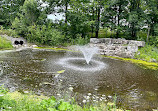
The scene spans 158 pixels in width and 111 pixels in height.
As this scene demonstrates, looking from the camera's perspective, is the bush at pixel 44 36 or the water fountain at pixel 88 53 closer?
the water fountain at pixel 88 53

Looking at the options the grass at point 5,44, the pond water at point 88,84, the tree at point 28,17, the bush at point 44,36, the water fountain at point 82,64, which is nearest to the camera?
the pond water at point 88,84

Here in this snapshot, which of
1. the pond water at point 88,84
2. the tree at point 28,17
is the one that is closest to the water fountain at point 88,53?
the pond water at point 88,84

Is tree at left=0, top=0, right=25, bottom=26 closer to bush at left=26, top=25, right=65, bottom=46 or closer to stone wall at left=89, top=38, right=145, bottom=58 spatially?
bush at left=26, top=25, right=65, bottom=46

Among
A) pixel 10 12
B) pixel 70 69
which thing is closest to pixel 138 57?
pixel 70 69

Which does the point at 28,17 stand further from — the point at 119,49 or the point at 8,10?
the point at 119,49

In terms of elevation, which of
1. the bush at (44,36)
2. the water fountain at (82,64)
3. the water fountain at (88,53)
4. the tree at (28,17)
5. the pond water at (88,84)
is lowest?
the pond water at (88,84)

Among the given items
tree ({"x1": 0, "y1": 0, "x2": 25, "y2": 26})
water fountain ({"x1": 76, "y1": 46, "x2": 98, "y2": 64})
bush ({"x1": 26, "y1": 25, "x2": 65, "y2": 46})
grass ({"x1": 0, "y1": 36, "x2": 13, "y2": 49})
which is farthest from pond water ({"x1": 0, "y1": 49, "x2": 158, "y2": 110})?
tree ({"x1": 0, "y1": 0, "x2": 25, "y2": 26})

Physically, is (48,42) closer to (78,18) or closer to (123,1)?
(78,18)

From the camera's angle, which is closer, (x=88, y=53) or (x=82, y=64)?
(x=82, y=64)

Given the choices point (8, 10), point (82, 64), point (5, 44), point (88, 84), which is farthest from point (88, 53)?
point (8, 10)

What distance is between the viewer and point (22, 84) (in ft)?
16.5

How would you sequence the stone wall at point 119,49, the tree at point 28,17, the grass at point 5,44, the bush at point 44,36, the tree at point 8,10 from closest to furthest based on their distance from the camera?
the stone wall at point 119,49 < the grass at point 5,44 < the bush at point 44,36 < the tree at point 28,17 < the tree at point 8,10

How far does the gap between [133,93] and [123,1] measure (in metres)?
12.5

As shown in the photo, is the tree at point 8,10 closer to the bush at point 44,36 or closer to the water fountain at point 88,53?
the bush at point 44,36
